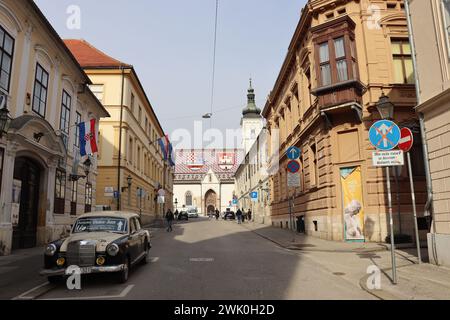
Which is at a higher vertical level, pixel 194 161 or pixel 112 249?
pixel 194 161

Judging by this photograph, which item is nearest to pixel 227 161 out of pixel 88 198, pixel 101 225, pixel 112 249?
pixel 88 198

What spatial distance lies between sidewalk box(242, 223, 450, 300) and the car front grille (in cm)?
559

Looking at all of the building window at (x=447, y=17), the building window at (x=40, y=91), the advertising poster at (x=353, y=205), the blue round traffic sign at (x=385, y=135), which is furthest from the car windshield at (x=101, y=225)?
the advertising poster at (x=353, y=205)

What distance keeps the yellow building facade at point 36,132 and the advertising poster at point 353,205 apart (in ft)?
43.6

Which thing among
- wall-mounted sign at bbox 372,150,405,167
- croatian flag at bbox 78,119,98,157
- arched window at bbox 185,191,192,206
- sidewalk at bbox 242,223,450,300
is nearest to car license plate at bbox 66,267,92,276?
sidewalk at bbox 242,223,450,300

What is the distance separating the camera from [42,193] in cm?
1616

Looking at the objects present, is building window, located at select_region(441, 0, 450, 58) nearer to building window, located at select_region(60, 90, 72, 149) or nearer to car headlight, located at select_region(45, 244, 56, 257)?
car headlight, located at select_region(45, 244, 56, 257)

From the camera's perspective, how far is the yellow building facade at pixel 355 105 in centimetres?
1576

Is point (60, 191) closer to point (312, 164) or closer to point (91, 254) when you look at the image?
point (91, 254)

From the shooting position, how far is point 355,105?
16047 mm

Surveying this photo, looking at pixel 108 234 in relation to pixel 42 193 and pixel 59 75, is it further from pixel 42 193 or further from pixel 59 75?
pixel 59 75

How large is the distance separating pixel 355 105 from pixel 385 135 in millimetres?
8838

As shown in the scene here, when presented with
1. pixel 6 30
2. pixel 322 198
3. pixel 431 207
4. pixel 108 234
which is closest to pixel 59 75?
pixel 6 30

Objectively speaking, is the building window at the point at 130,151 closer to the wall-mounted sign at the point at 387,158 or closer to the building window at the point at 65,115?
the building window at the point at 65,115
